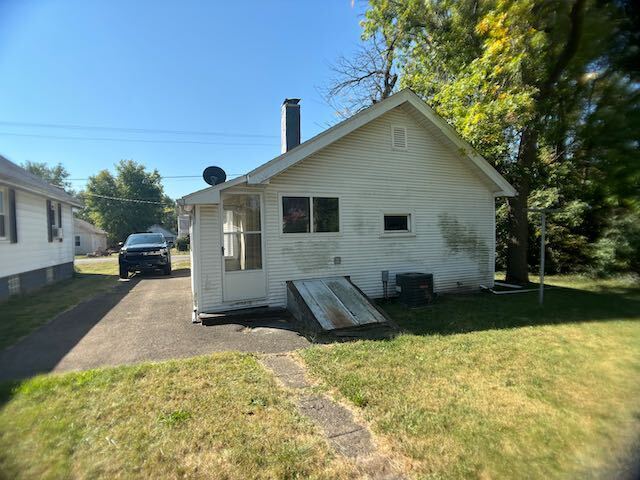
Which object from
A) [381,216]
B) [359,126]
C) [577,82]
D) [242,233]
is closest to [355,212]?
[381,216]

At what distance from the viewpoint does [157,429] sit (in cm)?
315

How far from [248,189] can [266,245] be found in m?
1.27

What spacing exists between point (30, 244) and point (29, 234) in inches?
12.7

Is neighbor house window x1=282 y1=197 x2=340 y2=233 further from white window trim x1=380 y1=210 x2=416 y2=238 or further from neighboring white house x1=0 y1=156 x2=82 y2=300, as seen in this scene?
neighboring white house x1=0 y1=156 x2=82 y2=300

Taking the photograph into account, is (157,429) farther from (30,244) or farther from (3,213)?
(30,244)

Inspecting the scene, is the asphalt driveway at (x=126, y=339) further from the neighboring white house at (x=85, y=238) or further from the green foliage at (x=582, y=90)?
the neighboring white house at (x=85, y=238)

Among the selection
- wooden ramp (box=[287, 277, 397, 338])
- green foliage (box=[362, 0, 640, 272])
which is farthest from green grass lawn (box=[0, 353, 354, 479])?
green foliage (box=[362, 0, 640, 272])

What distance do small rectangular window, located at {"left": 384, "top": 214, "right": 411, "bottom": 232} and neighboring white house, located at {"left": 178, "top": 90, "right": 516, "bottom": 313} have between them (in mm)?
27

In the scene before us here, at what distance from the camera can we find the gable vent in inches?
370

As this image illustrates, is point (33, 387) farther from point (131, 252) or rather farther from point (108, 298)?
point (131, 252)

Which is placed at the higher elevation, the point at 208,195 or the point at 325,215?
the point at 208,195

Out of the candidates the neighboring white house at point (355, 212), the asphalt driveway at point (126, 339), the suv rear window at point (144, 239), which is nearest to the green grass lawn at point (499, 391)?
the asphalt driveway at point (126, 339)

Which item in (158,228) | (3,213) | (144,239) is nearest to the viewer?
(3,213)

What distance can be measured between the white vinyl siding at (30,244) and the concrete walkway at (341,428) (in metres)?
9.34
